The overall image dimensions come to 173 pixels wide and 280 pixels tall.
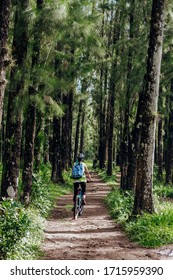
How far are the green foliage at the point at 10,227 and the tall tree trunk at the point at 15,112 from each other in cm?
247

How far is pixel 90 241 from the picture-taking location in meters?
9.42

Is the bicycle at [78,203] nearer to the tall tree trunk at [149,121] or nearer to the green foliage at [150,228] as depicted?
the green foliage at [150,228]

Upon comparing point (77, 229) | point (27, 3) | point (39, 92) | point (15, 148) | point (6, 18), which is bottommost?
point (77, 229)

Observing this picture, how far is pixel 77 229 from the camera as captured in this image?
10844mm

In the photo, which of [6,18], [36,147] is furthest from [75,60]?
[6,18]

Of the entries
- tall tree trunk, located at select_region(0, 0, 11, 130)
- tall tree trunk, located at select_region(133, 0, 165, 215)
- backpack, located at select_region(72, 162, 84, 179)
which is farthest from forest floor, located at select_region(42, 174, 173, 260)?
tall tree trunk, located at select_region(0, 0, 11, 130)

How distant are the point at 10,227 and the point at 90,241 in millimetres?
2496

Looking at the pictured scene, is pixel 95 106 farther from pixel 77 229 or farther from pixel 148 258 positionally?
pixel 148 258

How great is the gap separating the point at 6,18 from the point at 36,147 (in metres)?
11.4

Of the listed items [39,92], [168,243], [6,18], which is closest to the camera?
[6,18]

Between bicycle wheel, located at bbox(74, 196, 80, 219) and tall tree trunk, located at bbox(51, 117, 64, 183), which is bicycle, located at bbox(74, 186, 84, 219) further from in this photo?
tall tree trunk, located at bbox(51, 117, 64, 183)

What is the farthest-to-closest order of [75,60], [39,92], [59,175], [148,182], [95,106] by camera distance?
1. [95,106]
2. [59,175]
3. [75,60]
4. [39,92]
5. [148,182]

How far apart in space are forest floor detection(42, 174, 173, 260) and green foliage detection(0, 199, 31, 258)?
2.52ft

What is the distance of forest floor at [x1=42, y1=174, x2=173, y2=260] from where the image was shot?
7988 millimetres
